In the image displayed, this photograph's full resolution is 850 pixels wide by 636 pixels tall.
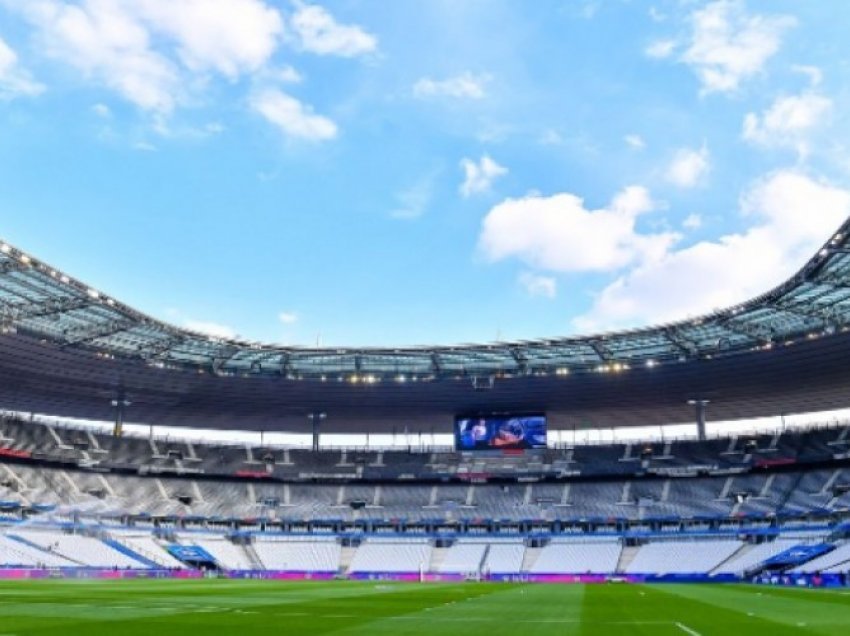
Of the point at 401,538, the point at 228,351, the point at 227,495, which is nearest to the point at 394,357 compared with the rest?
the point at 228,351

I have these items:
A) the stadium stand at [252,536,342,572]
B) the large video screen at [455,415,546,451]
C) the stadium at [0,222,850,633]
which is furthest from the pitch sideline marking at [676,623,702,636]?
the large video screen at [455,415,546,451]

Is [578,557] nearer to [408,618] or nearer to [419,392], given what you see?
[419,392]

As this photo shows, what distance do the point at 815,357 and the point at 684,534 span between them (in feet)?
70.1

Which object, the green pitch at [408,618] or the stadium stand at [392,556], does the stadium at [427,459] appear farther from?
the green pitch at [408,618]

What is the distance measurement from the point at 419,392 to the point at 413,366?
572 cm


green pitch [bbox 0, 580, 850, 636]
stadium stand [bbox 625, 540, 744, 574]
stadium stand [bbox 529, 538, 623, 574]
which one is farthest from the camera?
stadium stand [bbox 529, 538, 623, 574]

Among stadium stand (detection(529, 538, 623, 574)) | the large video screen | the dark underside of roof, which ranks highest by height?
the dark underside of roof

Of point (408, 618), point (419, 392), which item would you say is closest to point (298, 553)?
point (419, 392)

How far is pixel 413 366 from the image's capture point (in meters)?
65.6

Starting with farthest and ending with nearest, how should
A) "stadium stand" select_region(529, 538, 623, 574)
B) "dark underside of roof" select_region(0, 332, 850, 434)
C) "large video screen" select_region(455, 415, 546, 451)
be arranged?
"large video screen" select_region(455, 415, 546, 451) < "stadium stand" select_region(529, 538, 623, 574) < "dark underside of roof" select_region(0, 332, 850, 434)

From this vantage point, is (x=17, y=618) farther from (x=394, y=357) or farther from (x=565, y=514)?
(x=565, y=514)

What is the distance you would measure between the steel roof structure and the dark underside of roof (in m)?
0.20

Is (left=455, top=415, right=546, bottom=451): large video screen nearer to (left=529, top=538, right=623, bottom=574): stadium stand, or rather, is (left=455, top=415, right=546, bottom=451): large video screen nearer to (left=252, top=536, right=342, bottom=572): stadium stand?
(left=529, top=538, right=623, bottom=574): stadium stand

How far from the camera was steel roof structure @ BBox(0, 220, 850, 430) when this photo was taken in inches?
1890
